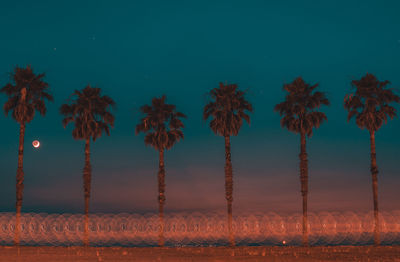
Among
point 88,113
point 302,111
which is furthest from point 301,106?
point 88,113

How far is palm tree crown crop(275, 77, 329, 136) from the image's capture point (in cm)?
5944

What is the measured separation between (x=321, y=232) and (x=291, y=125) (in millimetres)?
13919

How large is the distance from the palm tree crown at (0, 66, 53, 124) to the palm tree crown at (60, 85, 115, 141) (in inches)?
122

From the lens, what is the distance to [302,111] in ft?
196

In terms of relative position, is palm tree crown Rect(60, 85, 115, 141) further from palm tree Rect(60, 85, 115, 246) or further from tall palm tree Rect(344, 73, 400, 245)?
tall palm tree Rect(344, 73, 400, 245)

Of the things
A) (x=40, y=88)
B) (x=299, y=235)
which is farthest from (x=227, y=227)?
(x=40, y=88)

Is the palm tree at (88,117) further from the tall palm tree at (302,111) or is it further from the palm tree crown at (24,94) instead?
the tall palm tree at (302,111)

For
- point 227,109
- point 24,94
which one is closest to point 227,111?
point 227,109

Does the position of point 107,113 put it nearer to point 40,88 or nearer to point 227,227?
point 40,88

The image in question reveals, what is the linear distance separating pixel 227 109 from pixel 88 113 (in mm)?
15132

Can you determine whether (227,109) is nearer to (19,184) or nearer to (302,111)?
(302,111)

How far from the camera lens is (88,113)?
62062mm

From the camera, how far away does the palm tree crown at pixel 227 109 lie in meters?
61.7

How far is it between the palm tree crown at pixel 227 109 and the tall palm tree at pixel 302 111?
4.12 m
